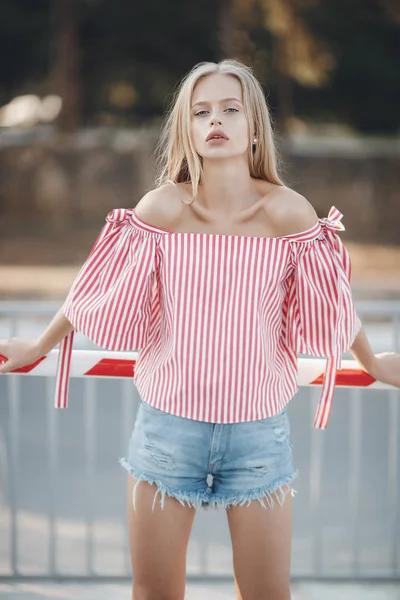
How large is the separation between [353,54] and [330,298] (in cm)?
1765

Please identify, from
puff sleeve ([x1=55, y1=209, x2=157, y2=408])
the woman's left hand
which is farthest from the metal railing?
puff sleeve ([x1=55, y1=209, x2=157, y2=408])

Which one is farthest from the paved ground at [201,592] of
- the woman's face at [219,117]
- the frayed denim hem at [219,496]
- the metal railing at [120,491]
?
the woman's face at [219,117]

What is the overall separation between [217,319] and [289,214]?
0.89ft

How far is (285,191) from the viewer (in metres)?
1.90

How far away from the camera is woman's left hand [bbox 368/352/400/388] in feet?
6.95

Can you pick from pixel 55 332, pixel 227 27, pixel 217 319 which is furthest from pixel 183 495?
pixel 227 27

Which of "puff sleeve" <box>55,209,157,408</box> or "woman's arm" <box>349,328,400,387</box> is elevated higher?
"puff sleeve" <box>55,209,157,408</box>

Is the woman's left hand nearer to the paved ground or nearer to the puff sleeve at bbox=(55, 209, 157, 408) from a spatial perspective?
the puff sleeve at bbox=(55, 209, 157, 408)

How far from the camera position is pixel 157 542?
6.10ft

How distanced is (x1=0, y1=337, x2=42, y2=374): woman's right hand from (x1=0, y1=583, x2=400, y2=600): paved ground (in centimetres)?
110

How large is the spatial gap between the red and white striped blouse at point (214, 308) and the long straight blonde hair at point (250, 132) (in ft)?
0.56

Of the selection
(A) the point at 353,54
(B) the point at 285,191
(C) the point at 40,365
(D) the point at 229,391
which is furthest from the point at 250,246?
(A) the point at 353,54

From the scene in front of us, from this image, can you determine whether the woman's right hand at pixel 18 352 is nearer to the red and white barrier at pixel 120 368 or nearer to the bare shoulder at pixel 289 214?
the red and white barrier at pixel 120 368

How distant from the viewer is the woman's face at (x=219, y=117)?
1890 mm
